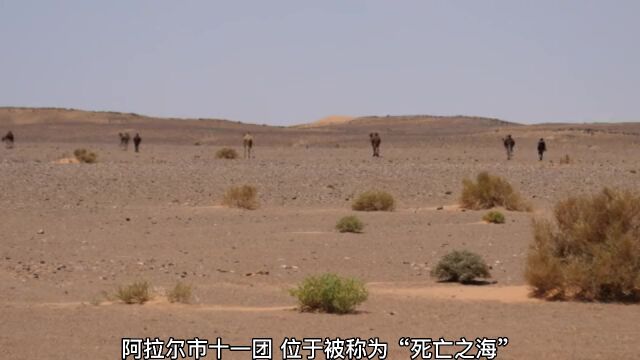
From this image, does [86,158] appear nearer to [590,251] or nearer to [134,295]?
[134,295]

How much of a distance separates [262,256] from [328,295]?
26.5 ft

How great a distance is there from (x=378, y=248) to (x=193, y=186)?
56.3ft

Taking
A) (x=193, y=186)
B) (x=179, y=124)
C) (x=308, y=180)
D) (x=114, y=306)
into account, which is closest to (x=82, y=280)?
(x=114, y=306)

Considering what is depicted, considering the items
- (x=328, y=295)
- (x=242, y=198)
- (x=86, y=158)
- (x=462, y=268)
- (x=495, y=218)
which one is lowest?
(x=86, y=158)

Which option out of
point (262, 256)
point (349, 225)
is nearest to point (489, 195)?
point (349, 225)

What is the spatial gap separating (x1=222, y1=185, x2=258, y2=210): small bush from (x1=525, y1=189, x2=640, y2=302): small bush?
17241 millimetres

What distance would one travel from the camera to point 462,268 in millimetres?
19750

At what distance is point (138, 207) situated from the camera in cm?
3525

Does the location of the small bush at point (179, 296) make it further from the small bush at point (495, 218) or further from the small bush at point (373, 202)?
the small bush at point (373, 202)

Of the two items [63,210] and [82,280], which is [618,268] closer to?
[82,280]

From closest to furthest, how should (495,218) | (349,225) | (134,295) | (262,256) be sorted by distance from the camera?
(134,295)
(262,256)
(349,225)
(495,218)

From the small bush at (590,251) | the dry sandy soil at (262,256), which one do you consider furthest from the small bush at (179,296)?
the small bush at (590,251)

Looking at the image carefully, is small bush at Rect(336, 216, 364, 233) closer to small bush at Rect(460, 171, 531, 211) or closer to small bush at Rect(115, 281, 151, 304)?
small bush at Rect(460, 171, 531, 211)

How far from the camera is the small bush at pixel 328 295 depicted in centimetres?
1545
